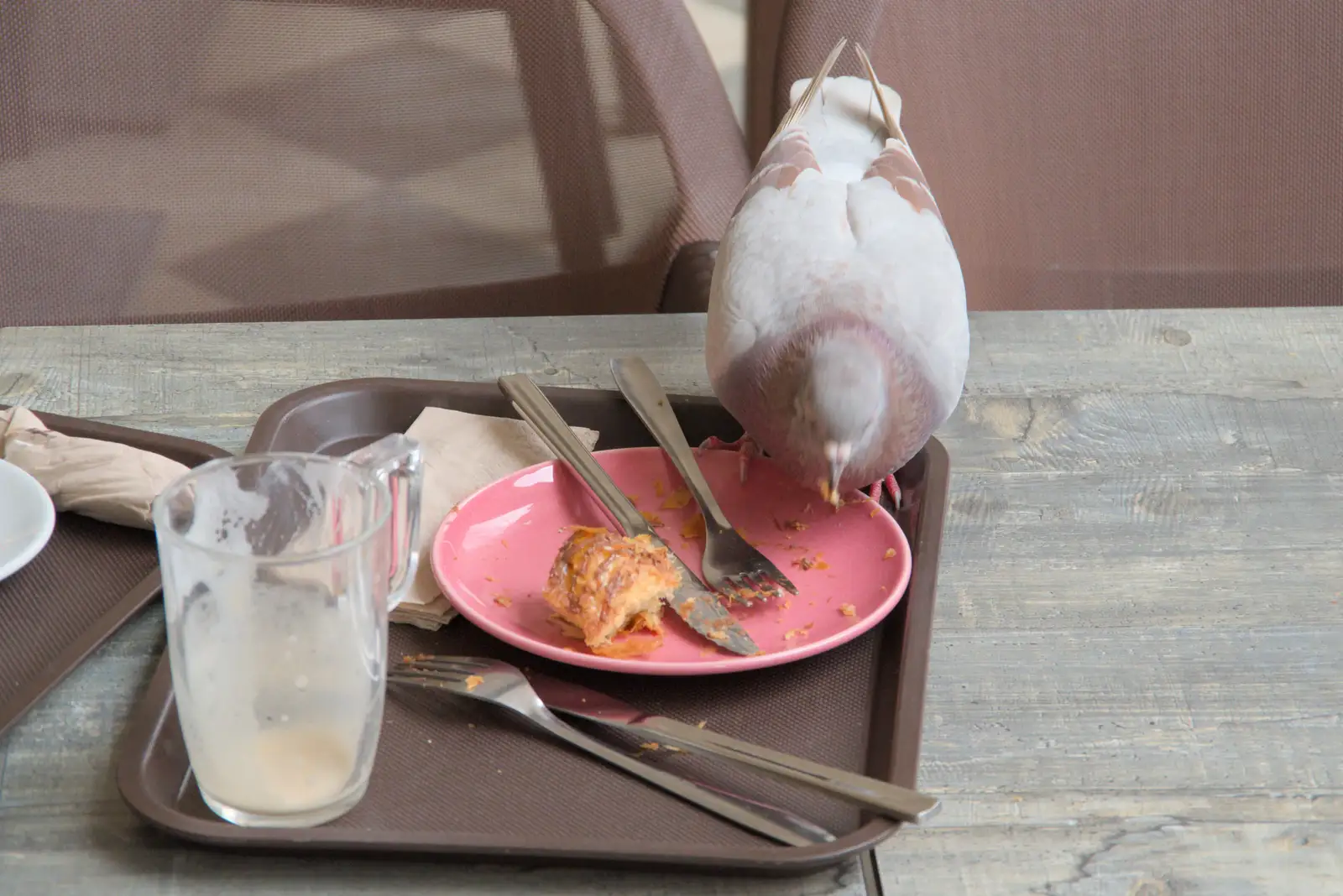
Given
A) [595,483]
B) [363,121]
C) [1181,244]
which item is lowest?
[1181,244]

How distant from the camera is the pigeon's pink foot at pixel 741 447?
866 mm

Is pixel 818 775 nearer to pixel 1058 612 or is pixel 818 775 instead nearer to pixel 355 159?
pixel 1058 612

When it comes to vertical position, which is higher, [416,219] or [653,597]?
[653,597]

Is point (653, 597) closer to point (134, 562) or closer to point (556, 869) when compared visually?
point (556, 869)

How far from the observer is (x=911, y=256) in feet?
2.95

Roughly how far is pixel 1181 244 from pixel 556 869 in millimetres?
1372

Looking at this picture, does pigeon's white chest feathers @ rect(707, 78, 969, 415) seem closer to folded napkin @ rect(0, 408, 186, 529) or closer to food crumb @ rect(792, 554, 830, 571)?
food crumb @ rect(792, 554, 830, 571)

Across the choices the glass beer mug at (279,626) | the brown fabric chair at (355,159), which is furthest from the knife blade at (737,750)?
the brown fabric chair at (355,159)

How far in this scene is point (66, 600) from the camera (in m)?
0.69

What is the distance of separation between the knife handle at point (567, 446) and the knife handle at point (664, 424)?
0.13 ft

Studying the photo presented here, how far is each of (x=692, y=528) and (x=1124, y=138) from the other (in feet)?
3.44

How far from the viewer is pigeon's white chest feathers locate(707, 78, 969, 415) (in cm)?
86

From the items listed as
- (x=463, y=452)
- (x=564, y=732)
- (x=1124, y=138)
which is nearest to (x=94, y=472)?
(x=463, y=452)

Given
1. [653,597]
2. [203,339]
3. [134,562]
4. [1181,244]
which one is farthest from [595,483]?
[1181,244]
